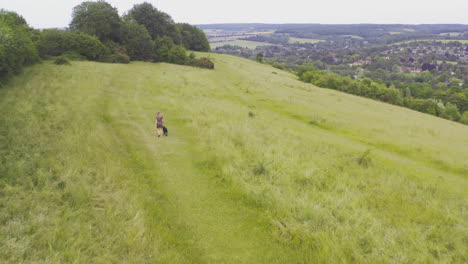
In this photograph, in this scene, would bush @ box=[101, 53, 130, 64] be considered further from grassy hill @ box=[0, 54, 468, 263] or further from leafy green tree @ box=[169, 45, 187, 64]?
grassy hill @ box=[0, 54, 468, 263]

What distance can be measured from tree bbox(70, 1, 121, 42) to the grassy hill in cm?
4252

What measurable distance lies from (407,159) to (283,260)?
56.0 ft

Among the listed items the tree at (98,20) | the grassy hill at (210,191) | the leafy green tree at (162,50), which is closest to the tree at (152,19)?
the leafy green tree at (162,50)

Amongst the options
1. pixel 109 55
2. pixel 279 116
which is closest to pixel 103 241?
pixel 279 116

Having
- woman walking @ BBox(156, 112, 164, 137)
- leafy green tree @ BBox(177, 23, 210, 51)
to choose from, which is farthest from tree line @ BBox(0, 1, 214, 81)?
woman walking @ BBox(156, 112, 164, 137)

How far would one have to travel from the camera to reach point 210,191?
1174 cm

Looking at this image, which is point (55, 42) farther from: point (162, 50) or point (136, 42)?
point (162, 50)

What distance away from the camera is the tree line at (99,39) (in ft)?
116

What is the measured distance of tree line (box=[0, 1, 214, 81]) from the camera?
35469mm

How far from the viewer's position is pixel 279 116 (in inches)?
1134

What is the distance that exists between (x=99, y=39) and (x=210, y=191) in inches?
2499

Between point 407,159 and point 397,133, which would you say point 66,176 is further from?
point 397,133

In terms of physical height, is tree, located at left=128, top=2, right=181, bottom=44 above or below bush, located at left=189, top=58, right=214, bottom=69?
above

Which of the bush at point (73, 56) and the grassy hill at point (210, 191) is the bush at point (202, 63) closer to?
the bush at point (73, 56)
